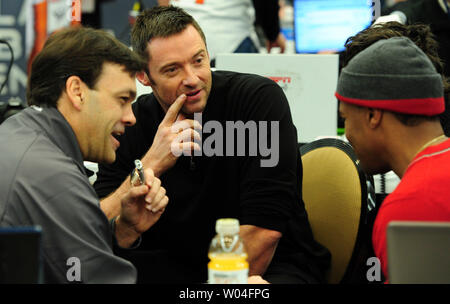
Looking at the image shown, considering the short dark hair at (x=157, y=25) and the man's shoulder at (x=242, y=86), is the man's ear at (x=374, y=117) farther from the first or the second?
the short dark hair at (x=157, y=25)

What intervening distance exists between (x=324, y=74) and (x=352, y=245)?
1.05 metres

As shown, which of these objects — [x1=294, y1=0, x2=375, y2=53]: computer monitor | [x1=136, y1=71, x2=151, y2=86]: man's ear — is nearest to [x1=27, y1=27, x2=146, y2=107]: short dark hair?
[x1=136, y1=71, x2=151, y2=86]: man's ear

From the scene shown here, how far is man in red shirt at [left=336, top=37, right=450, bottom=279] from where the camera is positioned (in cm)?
139

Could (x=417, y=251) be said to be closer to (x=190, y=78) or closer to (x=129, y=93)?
(x=129, y=93)

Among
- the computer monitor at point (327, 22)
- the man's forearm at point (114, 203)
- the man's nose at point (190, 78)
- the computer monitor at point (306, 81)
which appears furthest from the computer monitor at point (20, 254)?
the computer monitor at point (327, 22)

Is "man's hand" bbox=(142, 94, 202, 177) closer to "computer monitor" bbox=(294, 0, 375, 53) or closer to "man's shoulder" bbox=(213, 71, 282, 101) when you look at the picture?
"man's shoulder" bbox=(213, 71, 282, 101)

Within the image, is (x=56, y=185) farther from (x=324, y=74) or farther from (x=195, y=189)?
(x=324, y=74)

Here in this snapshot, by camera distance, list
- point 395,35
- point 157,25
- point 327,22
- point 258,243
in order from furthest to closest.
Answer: point 327,22 < point 157,25 < point 395,35 < point 258,243

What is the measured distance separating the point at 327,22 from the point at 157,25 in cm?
271

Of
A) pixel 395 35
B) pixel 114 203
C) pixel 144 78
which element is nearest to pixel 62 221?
pixel 114 203

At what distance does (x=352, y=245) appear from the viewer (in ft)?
6.27

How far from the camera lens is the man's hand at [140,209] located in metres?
1.63

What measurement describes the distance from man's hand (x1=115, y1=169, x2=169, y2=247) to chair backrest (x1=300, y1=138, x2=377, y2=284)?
58 centimetres

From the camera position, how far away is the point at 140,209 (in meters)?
1.76
